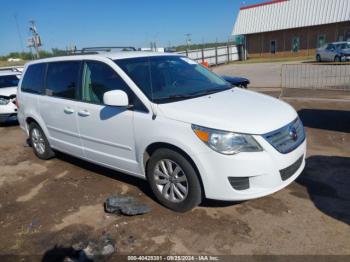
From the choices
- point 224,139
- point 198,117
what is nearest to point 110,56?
point 198,117

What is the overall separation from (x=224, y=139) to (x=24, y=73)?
14.7ft

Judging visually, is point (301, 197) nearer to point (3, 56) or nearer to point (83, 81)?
point (83, 81)

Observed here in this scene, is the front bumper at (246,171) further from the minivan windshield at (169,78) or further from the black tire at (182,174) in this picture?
the minivan windshield at (169,78)

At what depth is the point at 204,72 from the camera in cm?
496

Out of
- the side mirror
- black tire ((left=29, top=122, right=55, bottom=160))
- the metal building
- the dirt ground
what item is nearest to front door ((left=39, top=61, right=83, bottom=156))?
black tire ((left=29, top=122, right=55, bottom=160))

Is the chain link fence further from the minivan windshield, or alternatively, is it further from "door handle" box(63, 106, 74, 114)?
"door handle" box(63, 106, 74, 114)

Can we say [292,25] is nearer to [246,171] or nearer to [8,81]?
[8,81]

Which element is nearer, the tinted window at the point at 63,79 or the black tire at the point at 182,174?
the black tire at the point at 182,174

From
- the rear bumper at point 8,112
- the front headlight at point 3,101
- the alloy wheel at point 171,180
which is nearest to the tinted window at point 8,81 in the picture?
the front headlight at point 3,101

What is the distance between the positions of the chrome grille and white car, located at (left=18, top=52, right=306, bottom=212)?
1 cm

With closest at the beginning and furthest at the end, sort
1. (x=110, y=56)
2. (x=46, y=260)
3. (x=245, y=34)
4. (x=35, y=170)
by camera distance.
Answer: (x=46, y=260)
(x=110, y=56)
(x=35, y=170)
(x=245, y=34)

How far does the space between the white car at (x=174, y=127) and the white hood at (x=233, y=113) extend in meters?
Answer: 0.01

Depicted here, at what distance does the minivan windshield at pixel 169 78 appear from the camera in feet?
13.1

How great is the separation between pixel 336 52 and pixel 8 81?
74.6 ft
